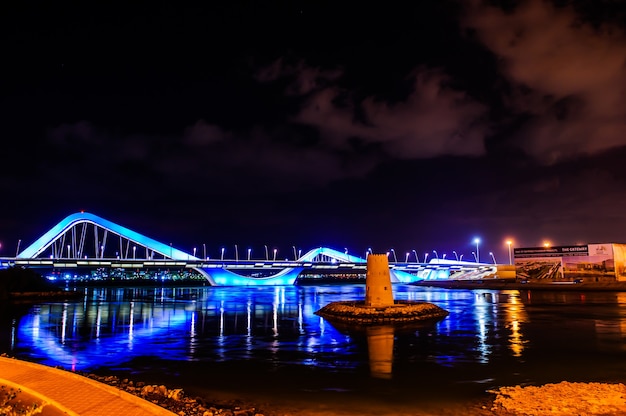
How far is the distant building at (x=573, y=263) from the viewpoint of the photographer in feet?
204

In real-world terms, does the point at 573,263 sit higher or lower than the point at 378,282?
higher

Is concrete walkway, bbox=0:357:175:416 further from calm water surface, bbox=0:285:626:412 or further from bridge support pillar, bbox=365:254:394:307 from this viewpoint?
bridge support pillar, bbox=365:254:394:307

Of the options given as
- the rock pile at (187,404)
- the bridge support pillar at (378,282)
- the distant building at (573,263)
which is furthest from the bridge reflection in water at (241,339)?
the distant building at (573,263)

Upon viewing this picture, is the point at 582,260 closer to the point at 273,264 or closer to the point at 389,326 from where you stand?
the point at 389,326

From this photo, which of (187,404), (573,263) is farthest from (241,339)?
(573,263)

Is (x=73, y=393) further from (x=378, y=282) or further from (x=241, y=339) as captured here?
(x=378, y=282)

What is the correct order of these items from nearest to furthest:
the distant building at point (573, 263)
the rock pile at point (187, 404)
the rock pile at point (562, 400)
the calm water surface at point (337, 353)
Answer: the rock pile at point (562, 400)
the rock pile at point (187, 404)
the calm water surface at point (337, 353)
the distant building at point (573, 263)

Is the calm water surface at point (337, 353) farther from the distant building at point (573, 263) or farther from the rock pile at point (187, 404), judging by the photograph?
the distant building at point (573, 263)

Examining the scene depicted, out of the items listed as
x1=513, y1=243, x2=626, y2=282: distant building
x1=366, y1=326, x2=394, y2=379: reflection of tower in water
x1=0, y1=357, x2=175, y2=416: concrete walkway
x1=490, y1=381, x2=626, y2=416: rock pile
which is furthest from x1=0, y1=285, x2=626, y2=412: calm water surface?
x1=513, y1=243, x2=626, y2=282: distant building

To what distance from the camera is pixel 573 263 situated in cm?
6619

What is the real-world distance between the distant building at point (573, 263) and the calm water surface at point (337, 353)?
4045 centimetres

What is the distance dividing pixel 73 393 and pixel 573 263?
230 feet

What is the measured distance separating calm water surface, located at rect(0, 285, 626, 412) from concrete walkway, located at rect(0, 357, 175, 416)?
8.99ft

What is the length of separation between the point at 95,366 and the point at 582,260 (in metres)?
65.9
